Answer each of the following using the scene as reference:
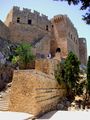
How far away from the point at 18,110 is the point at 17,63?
43.8 feet

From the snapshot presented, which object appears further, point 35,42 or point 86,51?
point 86,51

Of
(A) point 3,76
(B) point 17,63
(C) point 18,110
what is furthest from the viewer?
(B) point 17,63

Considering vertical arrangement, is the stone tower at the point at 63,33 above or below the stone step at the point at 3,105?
above

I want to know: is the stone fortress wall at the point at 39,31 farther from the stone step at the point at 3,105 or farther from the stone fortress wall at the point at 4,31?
the stone step at the point at 3,105

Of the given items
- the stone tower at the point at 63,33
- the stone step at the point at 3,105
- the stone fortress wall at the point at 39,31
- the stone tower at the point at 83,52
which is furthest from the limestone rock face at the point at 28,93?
the stone tower at the point at 83,52

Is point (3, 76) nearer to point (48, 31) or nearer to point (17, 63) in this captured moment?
point (17, 63)

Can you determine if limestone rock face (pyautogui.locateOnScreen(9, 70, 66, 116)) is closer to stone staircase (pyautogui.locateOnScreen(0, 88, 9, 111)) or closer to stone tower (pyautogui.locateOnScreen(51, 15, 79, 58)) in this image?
stone staircase (pyautogui.locateOnScreen(0, 88, 9, 111))

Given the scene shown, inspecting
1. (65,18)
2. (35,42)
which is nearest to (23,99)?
(35,42)

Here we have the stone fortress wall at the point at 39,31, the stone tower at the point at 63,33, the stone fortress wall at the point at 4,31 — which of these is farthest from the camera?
the stone tower at the point at 63,33

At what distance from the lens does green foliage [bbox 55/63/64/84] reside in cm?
1816

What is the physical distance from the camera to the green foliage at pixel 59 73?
715 inches

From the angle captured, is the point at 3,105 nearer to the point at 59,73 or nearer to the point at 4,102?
the point at 4,102

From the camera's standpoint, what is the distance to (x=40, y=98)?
41.6ft

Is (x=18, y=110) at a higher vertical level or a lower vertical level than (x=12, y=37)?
lower
